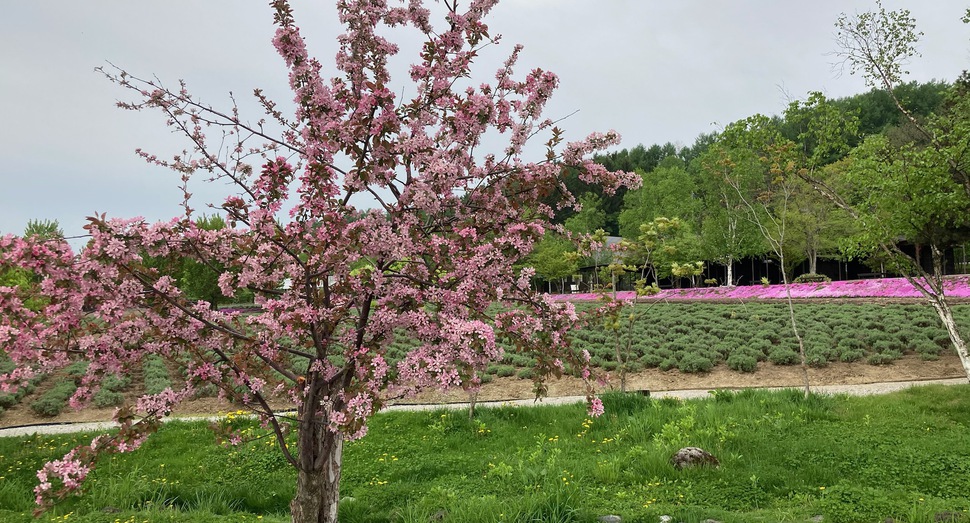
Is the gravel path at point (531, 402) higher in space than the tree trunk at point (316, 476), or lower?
lower

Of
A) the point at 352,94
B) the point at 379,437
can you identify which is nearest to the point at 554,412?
the point at 379,437

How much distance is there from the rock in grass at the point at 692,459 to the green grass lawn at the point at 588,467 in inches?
5.5

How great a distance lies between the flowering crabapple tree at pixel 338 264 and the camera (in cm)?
347

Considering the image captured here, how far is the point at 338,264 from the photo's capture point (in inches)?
140

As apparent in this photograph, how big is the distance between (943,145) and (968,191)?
137cm

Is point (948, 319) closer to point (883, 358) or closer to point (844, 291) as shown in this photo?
point (883, 358)

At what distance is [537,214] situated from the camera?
14.1ft

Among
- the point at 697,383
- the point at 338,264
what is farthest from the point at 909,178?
the point at 338,264

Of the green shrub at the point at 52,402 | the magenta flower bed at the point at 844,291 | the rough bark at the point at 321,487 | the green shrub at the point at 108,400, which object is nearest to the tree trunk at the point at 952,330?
the rough bark at the point at 321,487

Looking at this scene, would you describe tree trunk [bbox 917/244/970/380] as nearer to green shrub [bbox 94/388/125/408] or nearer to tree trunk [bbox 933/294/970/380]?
tree trunk [bbox 933/294/970/380]

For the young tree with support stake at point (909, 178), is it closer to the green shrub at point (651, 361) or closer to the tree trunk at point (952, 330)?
the tree trunk at point (952, 330)

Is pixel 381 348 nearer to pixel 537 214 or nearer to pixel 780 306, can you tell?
pixel 537 214

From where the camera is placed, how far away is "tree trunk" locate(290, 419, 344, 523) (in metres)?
4.09

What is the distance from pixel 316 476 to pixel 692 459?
14.2 ft
